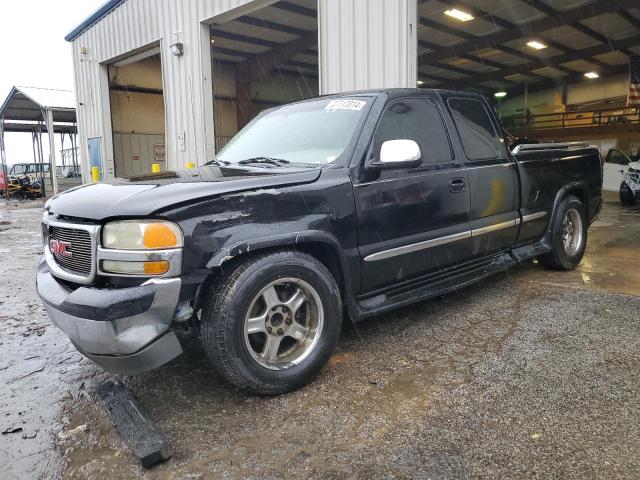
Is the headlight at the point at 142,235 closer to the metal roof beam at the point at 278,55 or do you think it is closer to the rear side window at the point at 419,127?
the rear side window at the point at 419,127

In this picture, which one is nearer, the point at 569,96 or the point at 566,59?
the point at 566,59

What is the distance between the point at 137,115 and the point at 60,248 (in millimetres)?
16163

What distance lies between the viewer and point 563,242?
199 inches

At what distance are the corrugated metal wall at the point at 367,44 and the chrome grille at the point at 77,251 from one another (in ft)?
17.3

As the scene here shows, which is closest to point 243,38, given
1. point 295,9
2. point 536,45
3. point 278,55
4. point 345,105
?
point 278,55

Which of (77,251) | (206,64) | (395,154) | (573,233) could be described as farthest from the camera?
(206,64)

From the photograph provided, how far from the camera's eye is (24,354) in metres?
3.45

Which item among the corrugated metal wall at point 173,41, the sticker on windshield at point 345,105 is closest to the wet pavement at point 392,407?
the sticker on windshield at point 345,105

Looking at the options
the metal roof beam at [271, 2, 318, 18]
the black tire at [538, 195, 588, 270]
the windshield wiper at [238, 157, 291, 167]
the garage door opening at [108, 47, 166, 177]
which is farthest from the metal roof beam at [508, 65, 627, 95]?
the windshield wiper at [238, 157, 291, 167]

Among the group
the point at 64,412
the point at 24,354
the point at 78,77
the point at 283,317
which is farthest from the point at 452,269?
the point at 78,77

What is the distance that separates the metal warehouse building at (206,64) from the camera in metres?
7.09

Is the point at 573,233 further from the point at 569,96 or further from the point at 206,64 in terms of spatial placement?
the point at 569,96

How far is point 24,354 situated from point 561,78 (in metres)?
28.6

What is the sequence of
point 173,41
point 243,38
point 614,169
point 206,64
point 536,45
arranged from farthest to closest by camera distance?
point 536,45 → point 243,38 → point 614,169 → point 173,41 → point 206,64
